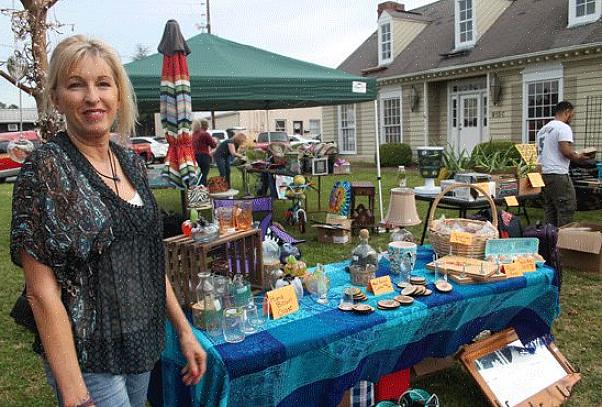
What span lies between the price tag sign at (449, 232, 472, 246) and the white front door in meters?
→ 10.9

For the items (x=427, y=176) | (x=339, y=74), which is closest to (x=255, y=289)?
(x=427, y=176)

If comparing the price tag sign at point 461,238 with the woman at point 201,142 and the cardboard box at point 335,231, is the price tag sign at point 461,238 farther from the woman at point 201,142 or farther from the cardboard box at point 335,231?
the woman at point 201,142

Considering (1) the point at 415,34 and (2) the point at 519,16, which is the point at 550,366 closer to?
(2) the point at 519,16

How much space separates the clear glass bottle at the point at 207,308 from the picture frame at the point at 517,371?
53.6 inches

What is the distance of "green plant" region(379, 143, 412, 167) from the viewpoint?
48.5 ft

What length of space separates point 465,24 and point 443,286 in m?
13.0

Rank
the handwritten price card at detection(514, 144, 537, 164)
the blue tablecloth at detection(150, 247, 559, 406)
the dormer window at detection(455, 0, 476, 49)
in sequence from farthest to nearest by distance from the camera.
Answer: the dormer window at detection(455, 0, 476, 49) → the handwritten price card at detection(514, 144, 537, 164) → the blue tablecloth at detection(150, 247, 559, 406)

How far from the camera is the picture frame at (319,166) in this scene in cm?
727

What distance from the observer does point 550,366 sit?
275 cm

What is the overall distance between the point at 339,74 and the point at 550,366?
4.61m

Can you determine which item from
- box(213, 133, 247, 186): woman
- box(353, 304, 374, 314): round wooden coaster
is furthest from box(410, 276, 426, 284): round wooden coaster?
box(213, 133, 247, 186): woman

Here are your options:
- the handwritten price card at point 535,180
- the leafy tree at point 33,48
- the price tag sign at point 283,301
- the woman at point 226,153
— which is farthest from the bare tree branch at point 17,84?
the woman at point 226,153

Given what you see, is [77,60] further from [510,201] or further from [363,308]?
[510,201]

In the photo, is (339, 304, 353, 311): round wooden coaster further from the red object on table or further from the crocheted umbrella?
the crocheted umbrella
